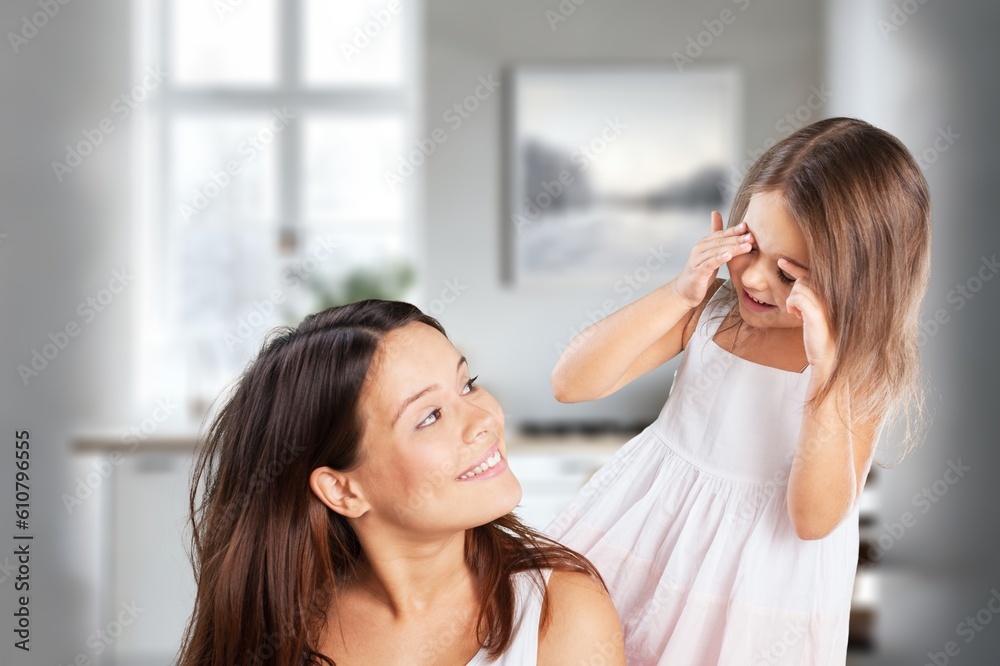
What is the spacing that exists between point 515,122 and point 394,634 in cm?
257

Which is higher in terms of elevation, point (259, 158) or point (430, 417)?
point (259, 158)

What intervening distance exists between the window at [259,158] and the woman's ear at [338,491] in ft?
8.67

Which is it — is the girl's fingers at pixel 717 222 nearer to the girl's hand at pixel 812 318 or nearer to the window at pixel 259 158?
the girl's hand at pixel 812 318

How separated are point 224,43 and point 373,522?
307cm

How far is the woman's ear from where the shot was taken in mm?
1032

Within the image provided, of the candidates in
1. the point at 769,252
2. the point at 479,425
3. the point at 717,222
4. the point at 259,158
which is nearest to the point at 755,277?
the point at 769,252

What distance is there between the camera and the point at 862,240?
3.07 feet

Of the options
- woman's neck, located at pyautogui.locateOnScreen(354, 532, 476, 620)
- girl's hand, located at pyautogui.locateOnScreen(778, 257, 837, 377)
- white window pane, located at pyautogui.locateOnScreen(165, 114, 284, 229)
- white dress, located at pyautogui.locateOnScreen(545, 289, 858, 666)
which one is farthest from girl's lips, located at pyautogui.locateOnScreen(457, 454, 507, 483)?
white window pane, located at pyautogui.locateOnScreen(165, 114, 284, 229)

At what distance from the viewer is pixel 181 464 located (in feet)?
9.73

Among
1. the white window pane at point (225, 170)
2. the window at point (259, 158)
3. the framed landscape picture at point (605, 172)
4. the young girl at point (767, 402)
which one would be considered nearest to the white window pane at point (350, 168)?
the window at point (259, 158)

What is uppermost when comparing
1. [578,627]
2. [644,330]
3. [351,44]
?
[351,44]

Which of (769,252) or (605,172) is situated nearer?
(769,252)

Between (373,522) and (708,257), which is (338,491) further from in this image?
(708,257)

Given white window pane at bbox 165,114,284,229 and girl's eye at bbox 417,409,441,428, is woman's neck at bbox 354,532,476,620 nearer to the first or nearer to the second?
girl's eye at bbox 417,409,441,428
